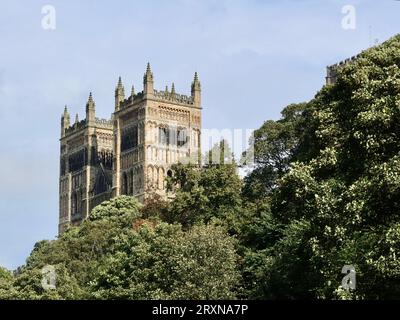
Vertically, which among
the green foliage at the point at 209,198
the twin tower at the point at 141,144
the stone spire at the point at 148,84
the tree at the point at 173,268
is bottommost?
the tree at the point at 173,268

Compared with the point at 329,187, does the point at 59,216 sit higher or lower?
higher

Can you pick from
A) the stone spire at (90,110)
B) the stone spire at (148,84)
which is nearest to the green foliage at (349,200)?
the stone spire at (148,84)

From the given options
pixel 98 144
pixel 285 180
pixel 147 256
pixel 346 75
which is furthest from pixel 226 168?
pixel 98 144

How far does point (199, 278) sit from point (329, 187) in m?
12.0

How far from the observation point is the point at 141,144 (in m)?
142

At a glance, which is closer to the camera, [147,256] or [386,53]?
[386,53]

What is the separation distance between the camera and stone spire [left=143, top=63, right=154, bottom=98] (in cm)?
14025

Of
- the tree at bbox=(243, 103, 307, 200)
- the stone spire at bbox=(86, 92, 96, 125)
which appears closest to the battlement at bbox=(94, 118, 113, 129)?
the stone spire at bbox=(86, 92, 96, 125)

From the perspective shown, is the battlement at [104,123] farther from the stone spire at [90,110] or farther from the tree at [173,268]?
the tree at [173,268]

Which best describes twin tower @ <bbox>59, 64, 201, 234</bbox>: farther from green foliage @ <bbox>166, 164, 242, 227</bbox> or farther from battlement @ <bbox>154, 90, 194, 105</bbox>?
green foliage @ <bbox>166, 164, 242, 227</bbox>

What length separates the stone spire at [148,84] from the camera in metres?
140

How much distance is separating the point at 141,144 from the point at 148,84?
7.94 meters
